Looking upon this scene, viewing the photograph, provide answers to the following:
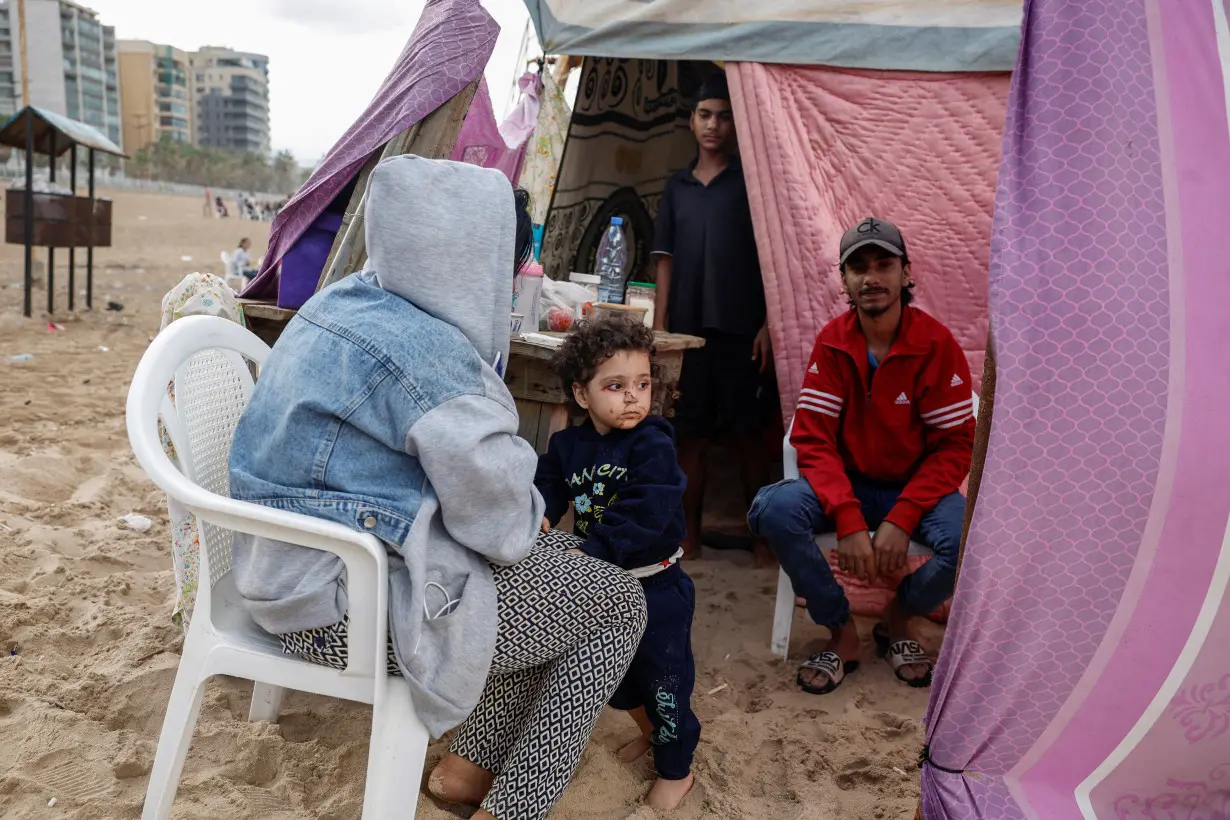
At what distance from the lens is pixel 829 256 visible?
133 inches

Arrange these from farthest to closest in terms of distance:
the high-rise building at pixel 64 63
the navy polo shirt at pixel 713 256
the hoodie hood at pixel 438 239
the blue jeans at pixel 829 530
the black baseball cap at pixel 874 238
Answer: the high-rise building at pixel 64 63, the navy polo shirt at pixel 713 256, the black baseball cap at pixel 874 238, the blue jeans at pixel 829 530, the hoodie hood at pixel 438 239

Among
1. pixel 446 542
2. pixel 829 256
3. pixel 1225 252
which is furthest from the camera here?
pixel 829 256

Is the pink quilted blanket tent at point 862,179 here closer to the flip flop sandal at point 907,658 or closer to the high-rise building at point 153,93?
the flip flop sandal at point 907,658

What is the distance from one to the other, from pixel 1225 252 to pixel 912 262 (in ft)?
6.30

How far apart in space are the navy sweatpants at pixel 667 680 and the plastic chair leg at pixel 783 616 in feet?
2.74

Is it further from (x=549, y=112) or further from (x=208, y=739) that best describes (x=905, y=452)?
(x=549, y=112)

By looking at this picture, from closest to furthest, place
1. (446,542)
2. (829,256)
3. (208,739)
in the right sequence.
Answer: (446,542), (208,739), (829,256)

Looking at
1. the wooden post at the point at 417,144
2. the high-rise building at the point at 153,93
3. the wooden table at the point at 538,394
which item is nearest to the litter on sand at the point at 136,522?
the wooden post at the point at 417,144

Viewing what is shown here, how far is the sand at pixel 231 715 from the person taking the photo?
2.01 m

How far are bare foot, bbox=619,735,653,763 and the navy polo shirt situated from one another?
1.87 metres

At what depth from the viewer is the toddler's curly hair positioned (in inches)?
86.3

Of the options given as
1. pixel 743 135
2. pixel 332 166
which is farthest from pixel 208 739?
pixel 743 135

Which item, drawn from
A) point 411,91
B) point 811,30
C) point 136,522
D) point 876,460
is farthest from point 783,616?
point 136,522

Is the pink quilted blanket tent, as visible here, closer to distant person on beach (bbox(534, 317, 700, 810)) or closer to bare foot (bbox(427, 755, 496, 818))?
distant person on beach (bbox(534, 317, 700, 810))
